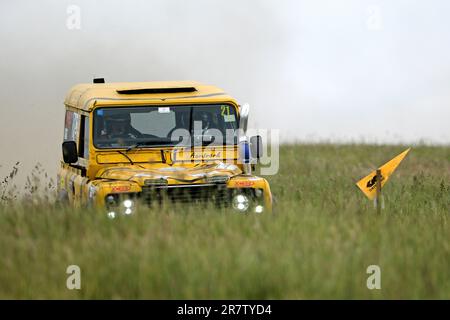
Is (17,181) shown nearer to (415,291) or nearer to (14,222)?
(14,222)

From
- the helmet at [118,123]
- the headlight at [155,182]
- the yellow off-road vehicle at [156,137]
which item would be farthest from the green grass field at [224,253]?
the helmet at [118,123]

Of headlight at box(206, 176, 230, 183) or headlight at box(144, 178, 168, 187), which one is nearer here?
headlight at box(144, 178, 168, 187)

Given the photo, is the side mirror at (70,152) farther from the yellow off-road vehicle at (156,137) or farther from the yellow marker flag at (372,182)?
the yellow marker flag at (372,182)

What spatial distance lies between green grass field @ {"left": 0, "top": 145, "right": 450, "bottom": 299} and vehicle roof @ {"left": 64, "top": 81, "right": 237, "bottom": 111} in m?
1.73

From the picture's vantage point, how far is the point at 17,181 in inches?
956

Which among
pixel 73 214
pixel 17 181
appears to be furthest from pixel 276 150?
pixel 73 214

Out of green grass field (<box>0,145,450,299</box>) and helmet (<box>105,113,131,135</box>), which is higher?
helmet (<box>105,113,131,135</box>)

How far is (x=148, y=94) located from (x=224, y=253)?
470 cm

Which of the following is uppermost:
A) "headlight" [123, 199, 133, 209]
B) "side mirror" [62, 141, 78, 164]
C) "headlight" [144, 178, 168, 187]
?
"side mirror" [62, 141, 78, 164]

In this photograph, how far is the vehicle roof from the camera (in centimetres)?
1500

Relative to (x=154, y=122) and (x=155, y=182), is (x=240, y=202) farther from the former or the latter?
(x=154, y=122)

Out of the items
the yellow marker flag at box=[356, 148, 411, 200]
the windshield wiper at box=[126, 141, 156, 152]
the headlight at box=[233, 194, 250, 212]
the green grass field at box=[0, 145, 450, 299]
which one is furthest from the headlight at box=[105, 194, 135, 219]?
the yellow marker flag at box=[356, 148, 411, 200]

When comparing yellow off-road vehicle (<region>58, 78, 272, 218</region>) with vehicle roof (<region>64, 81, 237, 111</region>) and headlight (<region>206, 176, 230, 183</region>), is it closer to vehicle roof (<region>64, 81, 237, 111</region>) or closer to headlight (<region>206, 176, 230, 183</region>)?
vehicle roof (<region>64, 81, 237, 111</region>)

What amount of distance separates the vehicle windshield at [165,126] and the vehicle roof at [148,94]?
0.28ft
